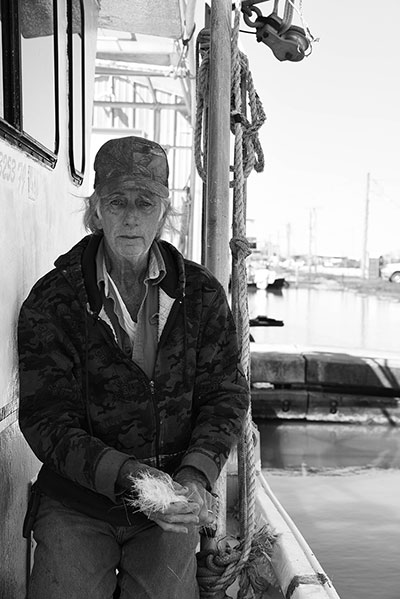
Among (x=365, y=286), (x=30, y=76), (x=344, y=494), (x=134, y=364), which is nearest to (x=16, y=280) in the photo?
(x=134, y=364)

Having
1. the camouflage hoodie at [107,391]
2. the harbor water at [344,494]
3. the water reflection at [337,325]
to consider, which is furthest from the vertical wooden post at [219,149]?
the water reflection at [337,325]

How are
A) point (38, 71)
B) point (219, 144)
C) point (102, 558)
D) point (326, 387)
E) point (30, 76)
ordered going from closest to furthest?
point (102, 558)
point (30, 76)
point (38, 71)
point (219, 144)
point (326, 387)

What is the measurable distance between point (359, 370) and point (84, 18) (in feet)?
19.7

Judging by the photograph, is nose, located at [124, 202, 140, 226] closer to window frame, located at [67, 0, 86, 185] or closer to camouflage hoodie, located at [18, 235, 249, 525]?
camouflage hoodie, located at [18, 235, 249, 525]

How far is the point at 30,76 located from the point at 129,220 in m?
0.70

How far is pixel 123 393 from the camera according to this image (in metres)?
2.25

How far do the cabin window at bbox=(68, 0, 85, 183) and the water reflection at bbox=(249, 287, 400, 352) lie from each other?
33.5 ft

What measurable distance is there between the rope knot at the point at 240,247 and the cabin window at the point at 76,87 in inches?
37.7

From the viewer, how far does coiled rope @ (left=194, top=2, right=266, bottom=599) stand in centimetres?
271

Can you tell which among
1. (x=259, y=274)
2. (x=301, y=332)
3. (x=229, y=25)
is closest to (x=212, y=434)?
(x=229, y=25)

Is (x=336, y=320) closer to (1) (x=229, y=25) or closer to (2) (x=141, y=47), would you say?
(2) (x=141, y=47)

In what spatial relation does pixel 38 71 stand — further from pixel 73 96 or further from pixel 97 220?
pixel 73 96

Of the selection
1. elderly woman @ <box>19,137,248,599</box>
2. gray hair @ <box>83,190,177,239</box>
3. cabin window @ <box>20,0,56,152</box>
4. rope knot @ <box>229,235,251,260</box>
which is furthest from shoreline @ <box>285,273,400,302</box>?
elderly woman @ <box>19,137,248,599</box>

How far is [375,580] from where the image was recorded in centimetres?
481
